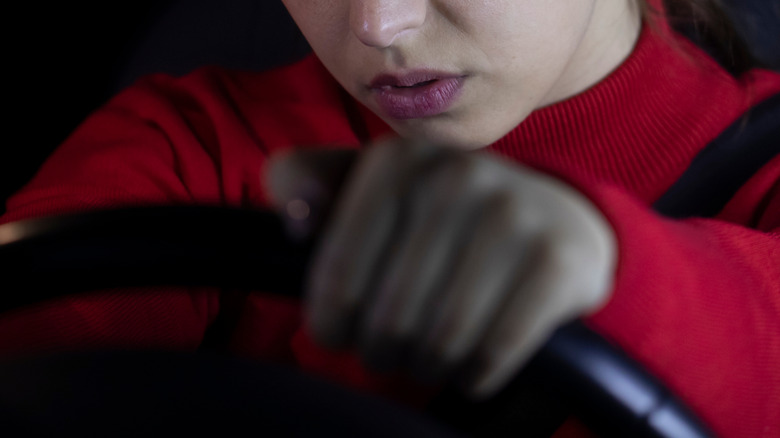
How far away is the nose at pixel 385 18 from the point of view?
42cm

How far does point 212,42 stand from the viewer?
0.84m

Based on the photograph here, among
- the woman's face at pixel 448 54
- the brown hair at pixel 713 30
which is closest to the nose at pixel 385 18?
the woman's face at pixel 448 54

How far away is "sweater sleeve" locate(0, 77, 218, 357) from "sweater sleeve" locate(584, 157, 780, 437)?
0.34 metres

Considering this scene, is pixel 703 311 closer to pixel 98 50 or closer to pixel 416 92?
pixel 416 92

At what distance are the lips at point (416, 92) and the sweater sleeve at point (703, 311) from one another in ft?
0.62

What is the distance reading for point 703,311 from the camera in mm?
315

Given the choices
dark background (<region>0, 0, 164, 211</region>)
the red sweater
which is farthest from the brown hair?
dark background (<region>0, 0, 164, 211</region>)

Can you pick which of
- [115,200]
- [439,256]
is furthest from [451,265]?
[115,200]

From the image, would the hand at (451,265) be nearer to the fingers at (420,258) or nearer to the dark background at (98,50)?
the fingers at (420,258)

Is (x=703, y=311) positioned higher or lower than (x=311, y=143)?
higher

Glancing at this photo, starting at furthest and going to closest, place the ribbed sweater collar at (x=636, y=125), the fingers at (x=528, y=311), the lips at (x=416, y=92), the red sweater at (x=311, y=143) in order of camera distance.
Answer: the ribbed sweater collar at (x=636, y=125), the lips at (x=416, y=92), the red sweater at (x=311, y=143), the fingers at (x=528, y=311)

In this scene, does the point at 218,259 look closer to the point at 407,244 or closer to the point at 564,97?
the point at 407,244

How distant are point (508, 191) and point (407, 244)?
31mm

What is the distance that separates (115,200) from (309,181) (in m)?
0.41
